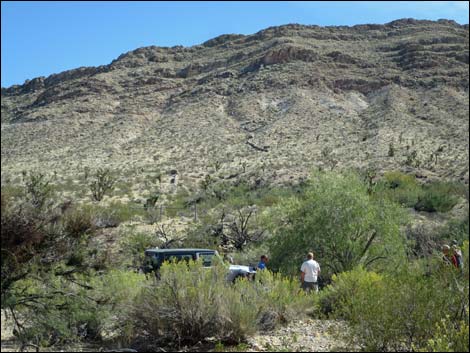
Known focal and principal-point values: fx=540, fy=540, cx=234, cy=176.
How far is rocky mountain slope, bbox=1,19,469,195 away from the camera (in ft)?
161

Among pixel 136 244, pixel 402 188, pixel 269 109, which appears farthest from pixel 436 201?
pixel 269 109

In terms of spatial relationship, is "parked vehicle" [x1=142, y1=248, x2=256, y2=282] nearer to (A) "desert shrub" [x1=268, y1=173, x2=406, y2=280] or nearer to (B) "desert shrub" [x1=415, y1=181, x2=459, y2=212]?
(A) "desert shrub" [x1=268, y1=173, x2=406, y2=280]

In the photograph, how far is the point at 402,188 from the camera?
1351 inches

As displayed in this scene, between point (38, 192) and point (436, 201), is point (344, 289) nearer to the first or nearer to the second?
point (38, 192)

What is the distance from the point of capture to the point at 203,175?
47156mm

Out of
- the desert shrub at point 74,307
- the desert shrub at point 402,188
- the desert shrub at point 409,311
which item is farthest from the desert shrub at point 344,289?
the desert shrub at point 402,188

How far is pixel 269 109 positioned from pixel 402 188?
3349 centimetres

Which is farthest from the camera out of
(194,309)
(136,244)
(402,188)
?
(402,188)

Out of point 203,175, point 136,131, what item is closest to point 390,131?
point 203,175

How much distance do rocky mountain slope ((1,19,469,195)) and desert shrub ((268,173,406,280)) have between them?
2446 cm

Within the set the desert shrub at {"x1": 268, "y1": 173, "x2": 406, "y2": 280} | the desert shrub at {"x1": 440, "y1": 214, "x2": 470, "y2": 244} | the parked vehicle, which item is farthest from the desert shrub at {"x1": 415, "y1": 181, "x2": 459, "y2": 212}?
the parked vehicle

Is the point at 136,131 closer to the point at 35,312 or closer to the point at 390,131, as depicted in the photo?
the point at 390,131

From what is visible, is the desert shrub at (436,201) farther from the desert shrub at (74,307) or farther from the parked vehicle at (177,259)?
the desert shrub at (74,307)

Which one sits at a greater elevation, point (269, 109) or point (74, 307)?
point (269, 109)
